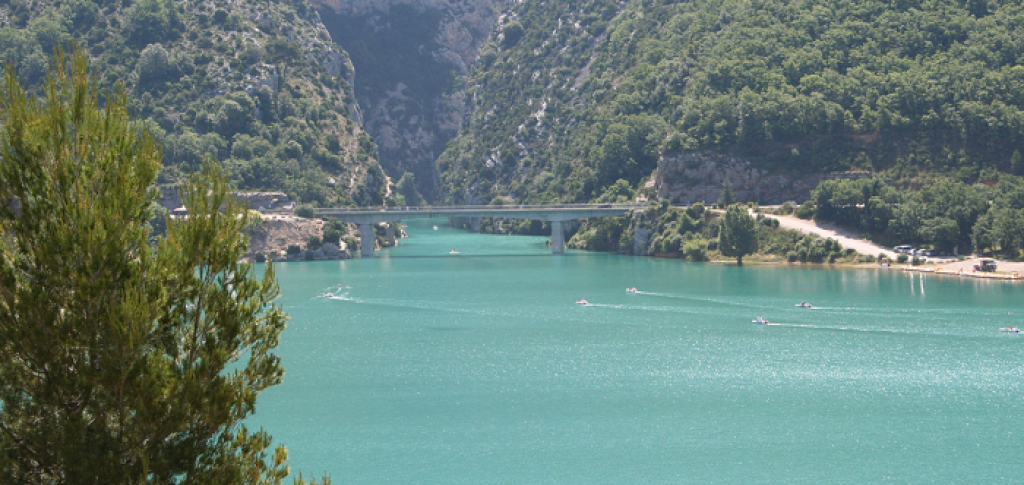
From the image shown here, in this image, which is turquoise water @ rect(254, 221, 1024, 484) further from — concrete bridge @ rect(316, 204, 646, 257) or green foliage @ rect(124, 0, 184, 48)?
green foliage @ rect(124, 0, 184, 48)

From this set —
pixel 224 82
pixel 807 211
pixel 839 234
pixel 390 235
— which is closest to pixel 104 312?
pixel 839 234

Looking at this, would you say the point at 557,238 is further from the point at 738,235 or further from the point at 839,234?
the point at 839,234

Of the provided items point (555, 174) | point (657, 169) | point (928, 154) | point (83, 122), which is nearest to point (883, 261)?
point (928, 154)

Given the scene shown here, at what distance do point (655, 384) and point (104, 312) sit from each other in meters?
44.4

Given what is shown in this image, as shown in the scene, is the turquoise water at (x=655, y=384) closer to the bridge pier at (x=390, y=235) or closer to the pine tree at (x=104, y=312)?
the pine tree at (x=104, y=312)

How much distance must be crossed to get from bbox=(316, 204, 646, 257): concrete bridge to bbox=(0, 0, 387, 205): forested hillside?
47.1 feet

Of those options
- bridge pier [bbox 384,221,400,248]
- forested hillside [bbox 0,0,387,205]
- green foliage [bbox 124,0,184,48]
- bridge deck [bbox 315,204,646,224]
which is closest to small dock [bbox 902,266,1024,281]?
bridge deck [bbox 315,204,646,224]

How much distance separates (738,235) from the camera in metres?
124

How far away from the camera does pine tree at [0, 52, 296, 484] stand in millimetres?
17156

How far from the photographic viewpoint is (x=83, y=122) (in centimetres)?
1820

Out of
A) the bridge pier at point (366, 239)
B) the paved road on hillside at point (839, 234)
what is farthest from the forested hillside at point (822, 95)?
the bridge pier at point (366, 239)

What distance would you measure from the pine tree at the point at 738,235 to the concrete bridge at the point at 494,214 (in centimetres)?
2068

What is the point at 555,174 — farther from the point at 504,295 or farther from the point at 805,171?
the point at 504,295

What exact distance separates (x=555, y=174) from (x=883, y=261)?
258ft
